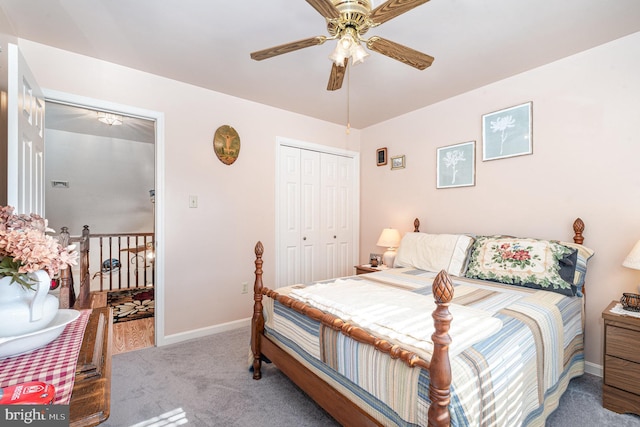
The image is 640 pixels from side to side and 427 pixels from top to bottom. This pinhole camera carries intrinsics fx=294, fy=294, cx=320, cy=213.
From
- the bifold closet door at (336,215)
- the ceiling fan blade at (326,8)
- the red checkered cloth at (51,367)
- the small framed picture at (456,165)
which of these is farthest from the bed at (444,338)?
the bifold closet door at (336,215)

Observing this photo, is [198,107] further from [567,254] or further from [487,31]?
[567,254]

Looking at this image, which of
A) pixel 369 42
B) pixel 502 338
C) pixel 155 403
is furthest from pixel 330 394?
pixel 369 42

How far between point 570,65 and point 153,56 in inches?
131

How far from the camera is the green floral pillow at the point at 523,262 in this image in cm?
206

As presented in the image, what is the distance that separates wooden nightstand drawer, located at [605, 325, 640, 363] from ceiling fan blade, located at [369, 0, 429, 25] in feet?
7.08

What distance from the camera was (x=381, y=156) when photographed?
12.7ft

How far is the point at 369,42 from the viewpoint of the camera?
1570mm

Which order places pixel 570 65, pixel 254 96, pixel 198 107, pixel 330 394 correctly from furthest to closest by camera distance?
pixel 254 96
pixel 198 107
pixel 570 65
pixel 330 394

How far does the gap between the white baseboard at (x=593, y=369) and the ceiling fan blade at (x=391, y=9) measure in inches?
110

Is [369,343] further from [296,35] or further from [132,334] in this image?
[132,334]

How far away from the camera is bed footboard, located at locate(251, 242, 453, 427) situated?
1.00m

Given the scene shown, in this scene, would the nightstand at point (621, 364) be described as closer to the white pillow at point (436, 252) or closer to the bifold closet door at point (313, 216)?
the white pillow at point (436, 252)

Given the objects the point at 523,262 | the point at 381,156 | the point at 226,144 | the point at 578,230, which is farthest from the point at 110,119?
the point at 578,230

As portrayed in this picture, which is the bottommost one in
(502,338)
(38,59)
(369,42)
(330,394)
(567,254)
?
(330,394)
